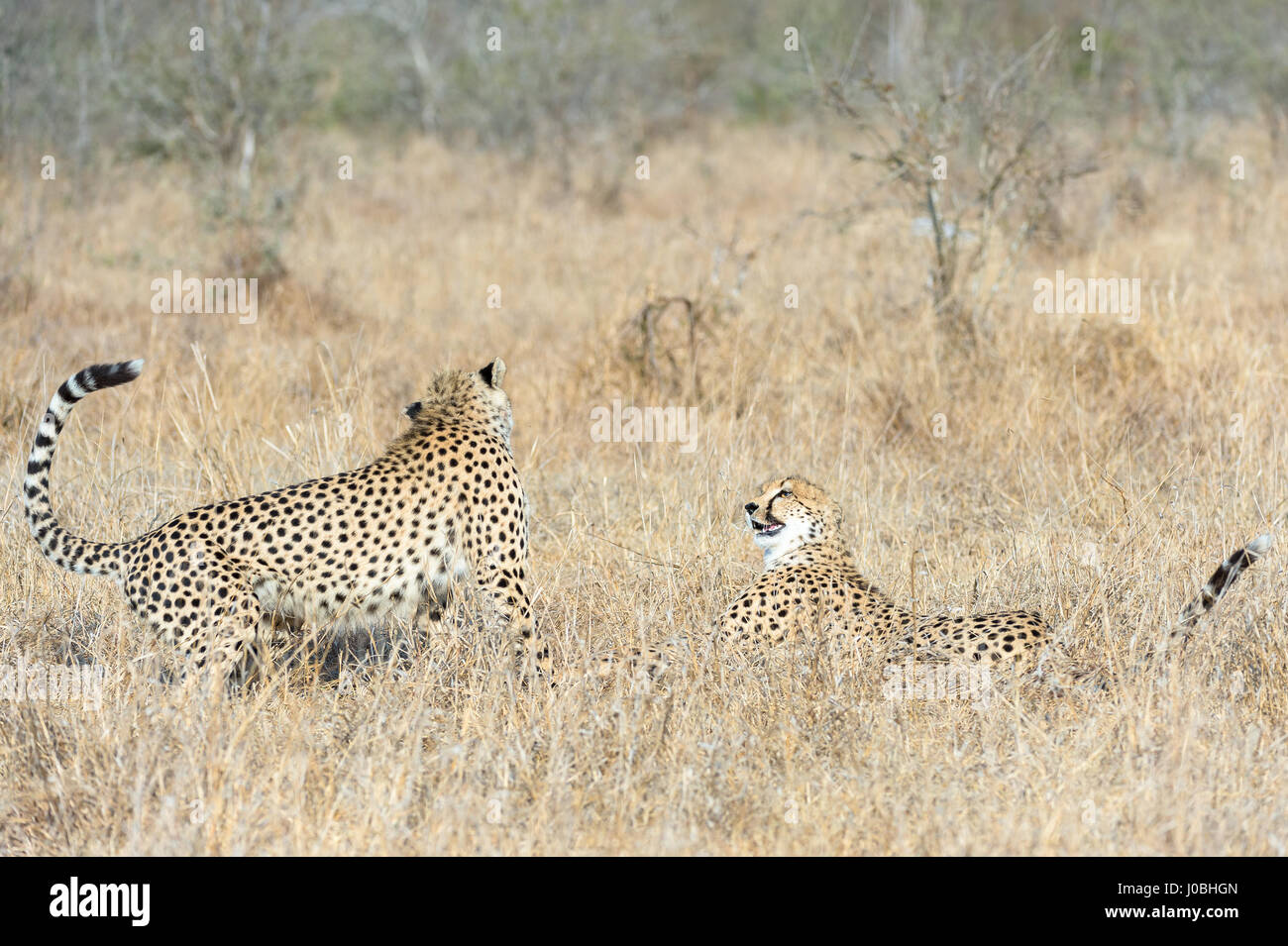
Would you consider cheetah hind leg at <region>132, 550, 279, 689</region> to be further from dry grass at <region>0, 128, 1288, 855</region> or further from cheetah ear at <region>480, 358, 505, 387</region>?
cheetah ear at <region>480, 358, 505, 387</region>

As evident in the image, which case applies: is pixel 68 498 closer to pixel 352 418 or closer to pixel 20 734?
pixel 352 418

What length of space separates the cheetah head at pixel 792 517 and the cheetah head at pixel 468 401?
0.88 meters

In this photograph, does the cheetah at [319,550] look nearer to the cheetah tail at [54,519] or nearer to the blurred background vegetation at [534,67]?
the cheetah tail at [54,519]

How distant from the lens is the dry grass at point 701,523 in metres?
3.17

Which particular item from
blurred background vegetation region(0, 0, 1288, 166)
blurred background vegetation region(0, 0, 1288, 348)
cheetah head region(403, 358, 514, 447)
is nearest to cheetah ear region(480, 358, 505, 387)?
cheetah head region(403, 358, 514, 447)

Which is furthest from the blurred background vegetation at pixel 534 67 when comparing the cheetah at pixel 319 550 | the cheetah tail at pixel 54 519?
the cheetah tail at pixel 54 519

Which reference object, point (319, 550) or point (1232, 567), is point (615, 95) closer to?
point (319, 550)

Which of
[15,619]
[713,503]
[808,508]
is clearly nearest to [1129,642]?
[808,508]

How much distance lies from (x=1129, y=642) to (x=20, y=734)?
2.88 metres

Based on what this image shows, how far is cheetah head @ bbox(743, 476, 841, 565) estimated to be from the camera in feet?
15.0

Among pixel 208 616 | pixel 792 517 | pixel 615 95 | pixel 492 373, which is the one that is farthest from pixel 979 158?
pixel 615 95

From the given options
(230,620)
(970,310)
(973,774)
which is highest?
(970,310)

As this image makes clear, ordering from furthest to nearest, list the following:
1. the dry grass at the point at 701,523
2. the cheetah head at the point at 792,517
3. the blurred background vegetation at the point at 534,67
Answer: the blurred background vegetation at the point at 534,67 → the cheetah head at the point at 792,517 → the dry grass at the point at 701,523

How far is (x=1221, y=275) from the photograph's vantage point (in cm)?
833
